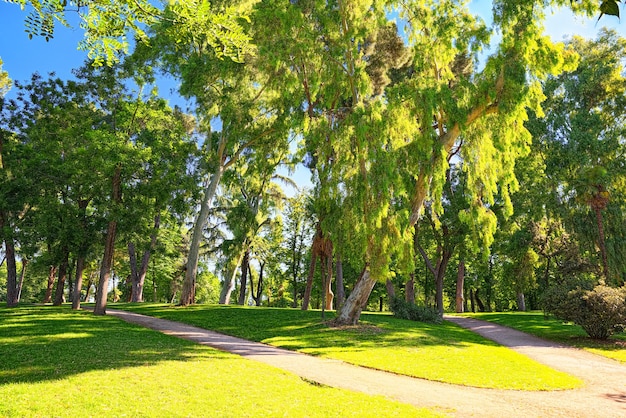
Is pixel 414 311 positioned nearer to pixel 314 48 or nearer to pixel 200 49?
pixel 314 48

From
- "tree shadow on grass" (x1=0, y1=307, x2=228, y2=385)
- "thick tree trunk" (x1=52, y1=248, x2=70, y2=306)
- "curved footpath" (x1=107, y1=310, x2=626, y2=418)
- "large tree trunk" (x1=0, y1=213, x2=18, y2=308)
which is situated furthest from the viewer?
"large tree trunk" (x1=0, y1=213, x2=18, y2=308)

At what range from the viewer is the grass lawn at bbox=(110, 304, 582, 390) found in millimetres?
11898

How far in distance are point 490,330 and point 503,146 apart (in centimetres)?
1243

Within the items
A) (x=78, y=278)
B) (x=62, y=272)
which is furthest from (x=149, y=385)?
(x=62, y=272)

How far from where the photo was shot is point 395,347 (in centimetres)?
1592

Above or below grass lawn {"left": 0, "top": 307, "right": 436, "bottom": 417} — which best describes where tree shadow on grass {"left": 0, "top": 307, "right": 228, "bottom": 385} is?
above

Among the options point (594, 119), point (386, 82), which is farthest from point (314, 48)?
point (594, 119)

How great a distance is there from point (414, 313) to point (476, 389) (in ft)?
54.0

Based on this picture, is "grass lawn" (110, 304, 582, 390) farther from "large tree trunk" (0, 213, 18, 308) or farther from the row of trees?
"large tree trunk" (0, 213, 18, 308)

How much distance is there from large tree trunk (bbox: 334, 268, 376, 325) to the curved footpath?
17.0 ft

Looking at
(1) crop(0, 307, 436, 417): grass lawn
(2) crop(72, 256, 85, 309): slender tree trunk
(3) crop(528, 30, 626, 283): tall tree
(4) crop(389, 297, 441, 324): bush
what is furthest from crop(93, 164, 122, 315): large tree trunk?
(3) crop(528, 30, 626, 283): tall tree

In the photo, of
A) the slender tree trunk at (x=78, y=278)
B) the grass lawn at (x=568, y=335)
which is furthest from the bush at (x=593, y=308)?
the slender tree trunk at (x=78, y=278)

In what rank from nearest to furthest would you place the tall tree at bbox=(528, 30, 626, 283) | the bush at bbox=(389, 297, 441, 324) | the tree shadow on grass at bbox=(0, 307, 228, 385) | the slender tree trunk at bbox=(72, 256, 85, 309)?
1. the tree shadow on grass at bbox=(0, 307, 228, 385)
2. the slender tree trunk at bbox=(72, 256, 85, 309)
3. the bush at bbox=(389, 297, 441, 324)
4. the tall tree at bbox=(528, 30, 626, 283)

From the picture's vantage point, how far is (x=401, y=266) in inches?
710
